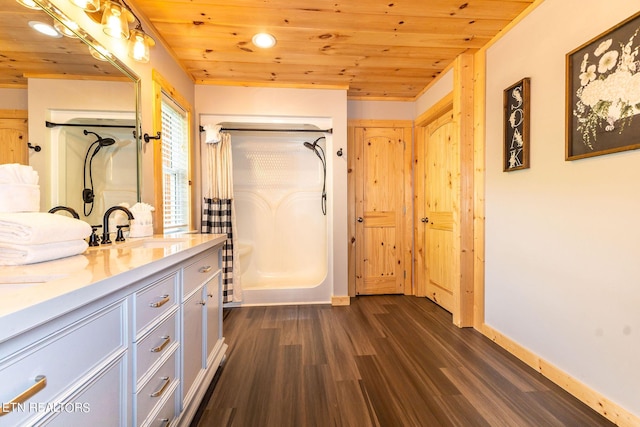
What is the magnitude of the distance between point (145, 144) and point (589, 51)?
259cm

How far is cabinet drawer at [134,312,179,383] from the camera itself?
0.89 meters

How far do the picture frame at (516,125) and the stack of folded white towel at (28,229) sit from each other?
2.41 metres

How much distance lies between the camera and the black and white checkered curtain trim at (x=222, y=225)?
2.70 meters

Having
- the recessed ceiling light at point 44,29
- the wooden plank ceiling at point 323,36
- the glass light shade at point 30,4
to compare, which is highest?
the wooden plank ceiling at point 323,36

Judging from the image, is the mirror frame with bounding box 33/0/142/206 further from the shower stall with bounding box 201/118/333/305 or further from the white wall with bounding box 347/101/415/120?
the white wall with bounding box 347/101/415/120

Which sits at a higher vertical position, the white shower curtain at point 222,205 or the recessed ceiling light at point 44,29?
the recessed ceiling light at point 44,29

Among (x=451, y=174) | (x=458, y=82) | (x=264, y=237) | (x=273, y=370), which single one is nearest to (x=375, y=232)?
(x=451, y=174)

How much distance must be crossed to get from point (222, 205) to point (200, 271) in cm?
139

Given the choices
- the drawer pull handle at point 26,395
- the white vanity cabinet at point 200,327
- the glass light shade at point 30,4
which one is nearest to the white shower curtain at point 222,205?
the white vanity cabinet at point 200,327

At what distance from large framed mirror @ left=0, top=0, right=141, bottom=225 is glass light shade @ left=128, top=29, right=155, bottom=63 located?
0.11 meters

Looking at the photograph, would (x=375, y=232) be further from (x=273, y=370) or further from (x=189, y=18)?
(x=189, y=18)

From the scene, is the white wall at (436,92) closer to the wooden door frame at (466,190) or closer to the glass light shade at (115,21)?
the wooden door frame at (466,190)

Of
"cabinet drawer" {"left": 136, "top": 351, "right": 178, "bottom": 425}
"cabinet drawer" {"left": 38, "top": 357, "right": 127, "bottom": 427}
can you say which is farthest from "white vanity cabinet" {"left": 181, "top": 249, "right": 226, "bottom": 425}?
"cabinet drawer" {"left": 38, "top": 357, "right": 127, "bottom": 427}

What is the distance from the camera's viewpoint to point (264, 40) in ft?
6.72
